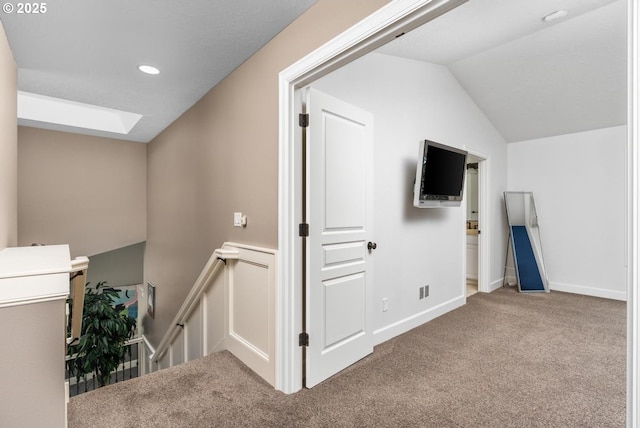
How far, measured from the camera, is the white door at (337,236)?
2109mm

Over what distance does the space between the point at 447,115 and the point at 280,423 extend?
3658 mm

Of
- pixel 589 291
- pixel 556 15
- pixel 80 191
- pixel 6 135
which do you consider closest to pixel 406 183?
pixel 556 15

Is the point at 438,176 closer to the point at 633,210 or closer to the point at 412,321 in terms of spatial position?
the point at 412,321

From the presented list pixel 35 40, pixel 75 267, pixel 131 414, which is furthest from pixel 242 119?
pixel 131 414

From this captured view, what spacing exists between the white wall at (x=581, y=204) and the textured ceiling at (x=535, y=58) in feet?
0.82

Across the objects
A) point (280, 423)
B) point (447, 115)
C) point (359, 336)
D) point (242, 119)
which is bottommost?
point (280, 423)

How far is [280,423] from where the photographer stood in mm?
1717

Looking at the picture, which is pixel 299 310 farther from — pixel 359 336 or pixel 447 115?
pixel 447 115

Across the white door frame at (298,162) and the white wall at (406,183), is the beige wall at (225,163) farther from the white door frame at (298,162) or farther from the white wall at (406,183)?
the white wall at (406,183)

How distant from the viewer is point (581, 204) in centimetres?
460

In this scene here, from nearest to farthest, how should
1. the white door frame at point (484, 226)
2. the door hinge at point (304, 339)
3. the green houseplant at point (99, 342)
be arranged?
the door hinge at point (304, 339) < the green houseplant at point (99, 342) < the white door frame at point (484, 226)

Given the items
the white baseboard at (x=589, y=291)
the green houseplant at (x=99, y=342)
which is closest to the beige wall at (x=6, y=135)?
the green houseplant at (x=99, y=342)

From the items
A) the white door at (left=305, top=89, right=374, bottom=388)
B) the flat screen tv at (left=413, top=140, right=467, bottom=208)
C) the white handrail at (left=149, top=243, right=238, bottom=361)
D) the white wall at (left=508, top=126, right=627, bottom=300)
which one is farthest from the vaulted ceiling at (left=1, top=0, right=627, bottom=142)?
the white handrail at (left=149, top=243, right=238, bottom=361)

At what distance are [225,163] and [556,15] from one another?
3272 millimetres
